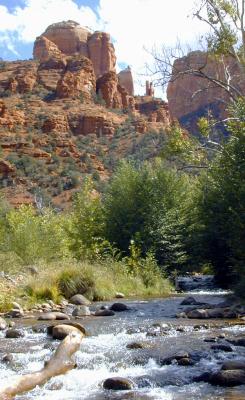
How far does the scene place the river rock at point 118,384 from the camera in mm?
6758

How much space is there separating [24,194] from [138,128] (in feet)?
96.3

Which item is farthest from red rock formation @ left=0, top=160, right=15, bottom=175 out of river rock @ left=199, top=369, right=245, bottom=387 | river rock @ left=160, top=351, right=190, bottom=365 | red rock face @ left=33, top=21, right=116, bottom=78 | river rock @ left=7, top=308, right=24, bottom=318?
red rock face @ left=33, top=21, right=116, bottom=78

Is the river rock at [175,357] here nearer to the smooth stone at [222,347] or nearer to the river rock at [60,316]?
the smooth stone at [222,347]

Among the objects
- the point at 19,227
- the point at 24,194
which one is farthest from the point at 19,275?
the point at 24,194

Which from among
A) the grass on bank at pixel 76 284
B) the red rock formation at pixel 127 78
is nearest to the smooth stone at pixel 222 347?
the grass on bank at pixel 76 284

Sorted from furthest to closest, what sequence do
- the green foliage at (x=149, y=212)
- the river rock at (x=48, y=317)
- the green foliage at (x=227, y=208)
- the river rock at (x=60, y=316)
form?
the green foliage at (x=149, y=212), the green foliage at (x=227, y=208), the river rock at (x=60, y=316), the river rock at (x=48, y=317)

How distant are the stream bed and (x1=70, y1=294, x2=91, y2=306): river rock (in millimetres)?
2952

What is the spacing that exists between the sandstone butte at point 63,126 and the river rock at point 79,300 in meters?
45.9

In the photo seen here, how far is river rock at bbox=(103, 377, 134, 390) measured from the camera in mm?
6758

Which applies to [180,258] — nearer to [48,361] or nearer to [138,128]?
Answer: [48,361]

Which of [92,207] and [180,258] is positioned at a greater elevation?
[92,207]

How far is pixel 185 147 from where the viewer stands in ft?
53.2

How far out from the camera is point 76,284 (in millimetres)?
16797

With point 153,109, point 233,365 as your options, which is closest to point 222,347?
point 233,365
